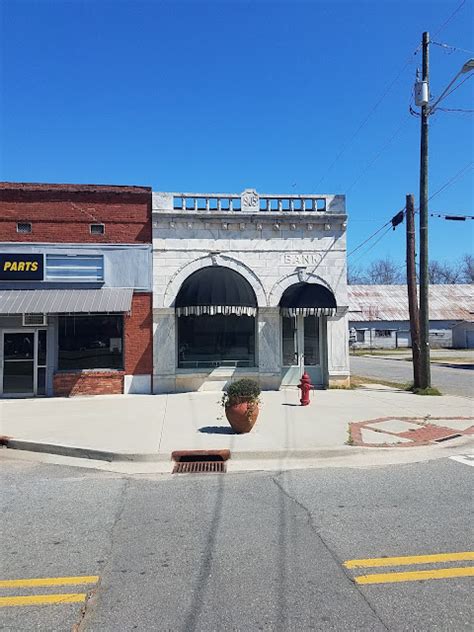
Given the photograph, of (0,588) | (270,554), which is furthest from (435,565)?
(0,588)

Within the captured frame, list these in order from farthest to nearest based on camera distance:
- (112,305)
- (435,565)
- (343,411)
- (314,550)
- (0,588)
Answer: (112,305) < (343,411) < (314,550) < (435,565) < (0,588)

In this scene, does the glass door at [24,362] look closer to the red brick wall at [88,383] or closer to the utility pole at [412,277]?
the red brick wall at [88,383]

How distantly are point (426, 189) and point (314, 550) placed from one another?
13.8m

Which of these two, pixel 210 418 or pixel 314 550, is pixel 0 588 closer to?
pixel 314 550

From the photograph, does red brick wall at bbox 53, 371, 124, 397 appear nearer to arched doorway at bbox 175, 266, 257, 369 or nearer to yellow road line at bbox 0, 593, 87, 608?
arched doorway at bbox 175, 266, 257, 369

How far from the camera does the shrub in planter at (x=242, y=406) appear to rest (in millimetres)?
8961

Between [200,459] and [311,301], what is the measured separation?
28.5ft

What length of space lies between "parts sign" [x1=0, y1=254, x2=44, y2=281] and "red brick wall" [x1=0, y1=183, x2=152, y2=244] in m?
0.62

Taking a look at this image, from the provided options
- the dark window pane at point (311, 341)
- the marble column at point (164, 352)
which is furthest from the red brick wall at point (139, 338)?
the dark window pane at point (311, 341)

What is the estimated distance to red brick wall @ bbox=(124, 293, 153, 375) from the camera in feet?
50.9

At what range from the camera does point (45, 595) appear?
140 inches

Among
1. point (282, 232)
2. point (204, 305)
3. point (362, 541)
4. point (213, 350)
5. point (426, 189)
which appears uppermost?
point (426, 189)

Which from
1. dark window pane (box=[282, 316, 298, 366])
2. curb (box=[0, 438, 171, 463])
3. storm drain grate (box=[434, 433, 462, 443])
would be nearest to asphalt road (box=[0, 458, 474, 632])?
curb (box=[0, 438, 171, 463])

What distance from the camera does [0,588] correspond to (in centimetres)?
368
